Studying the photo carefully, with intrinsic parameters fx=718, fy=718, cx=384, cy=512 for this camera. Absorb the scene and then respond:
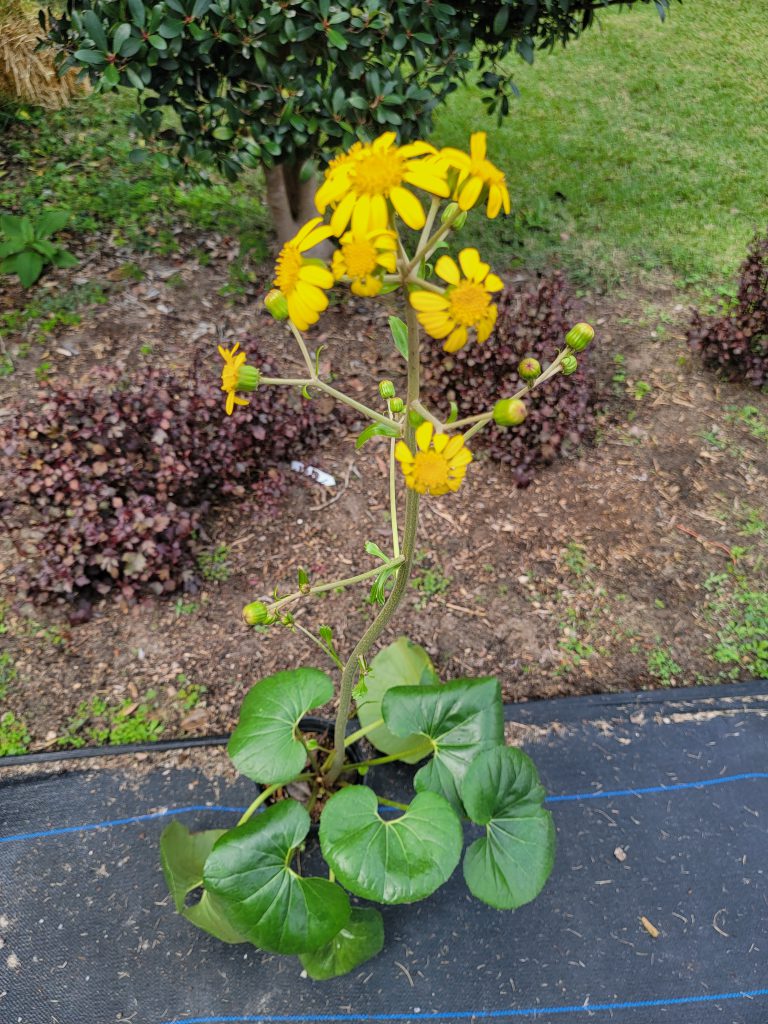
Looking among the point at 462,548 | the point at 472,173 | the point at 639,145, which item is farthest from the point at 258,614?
the point at 639,145

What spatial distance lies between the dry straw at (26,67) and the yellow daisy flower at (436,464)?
14.2ft

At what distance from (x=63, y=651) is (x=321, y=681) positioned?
45.4 inches

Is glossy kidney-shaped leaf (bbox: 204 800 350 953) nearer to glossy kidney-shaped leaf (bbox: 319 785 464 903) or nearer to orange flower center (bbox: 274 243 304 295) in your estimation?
glossy kidney-shaped leaf (bbox: 319 785 464 903)

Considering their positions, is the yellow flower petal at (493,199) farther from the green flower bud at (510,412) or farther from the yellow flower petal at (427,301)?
the green flower bud at (510,412)

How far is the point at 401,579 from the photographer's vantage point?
1477 millimetres

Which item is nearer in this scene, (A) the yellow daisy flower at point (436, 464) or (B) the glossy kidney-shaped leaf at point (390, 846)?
(A) the yellow daisy flower at point (436, 464)

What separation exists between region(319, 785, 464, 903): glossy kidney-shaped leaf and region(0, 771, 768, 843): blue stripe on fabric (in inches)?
26.4

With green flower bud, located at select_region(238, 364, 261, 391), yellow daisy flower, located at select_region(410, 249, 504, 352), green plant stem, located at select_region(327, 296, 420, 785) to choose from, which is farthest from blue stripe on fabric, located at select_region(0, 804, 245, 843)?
yellow daisy flower, located at select_region(410, 249, 504, 352)

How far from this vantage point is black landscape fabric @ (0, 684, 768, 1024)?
1.79 m

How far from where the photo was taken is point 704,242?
3.86 m

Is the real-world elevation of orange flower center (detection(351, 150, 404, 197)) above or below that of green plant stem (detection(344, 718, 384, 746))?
above

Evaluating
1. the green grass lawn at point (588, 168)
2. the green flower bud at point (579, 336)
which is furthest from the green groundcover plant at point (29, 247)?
the green flower bud at point (579, 336)

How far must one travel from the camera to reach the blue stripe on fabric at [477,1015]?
1753 mm

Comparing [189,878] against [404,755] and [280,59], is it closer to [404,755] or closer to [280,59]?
[404,755]
